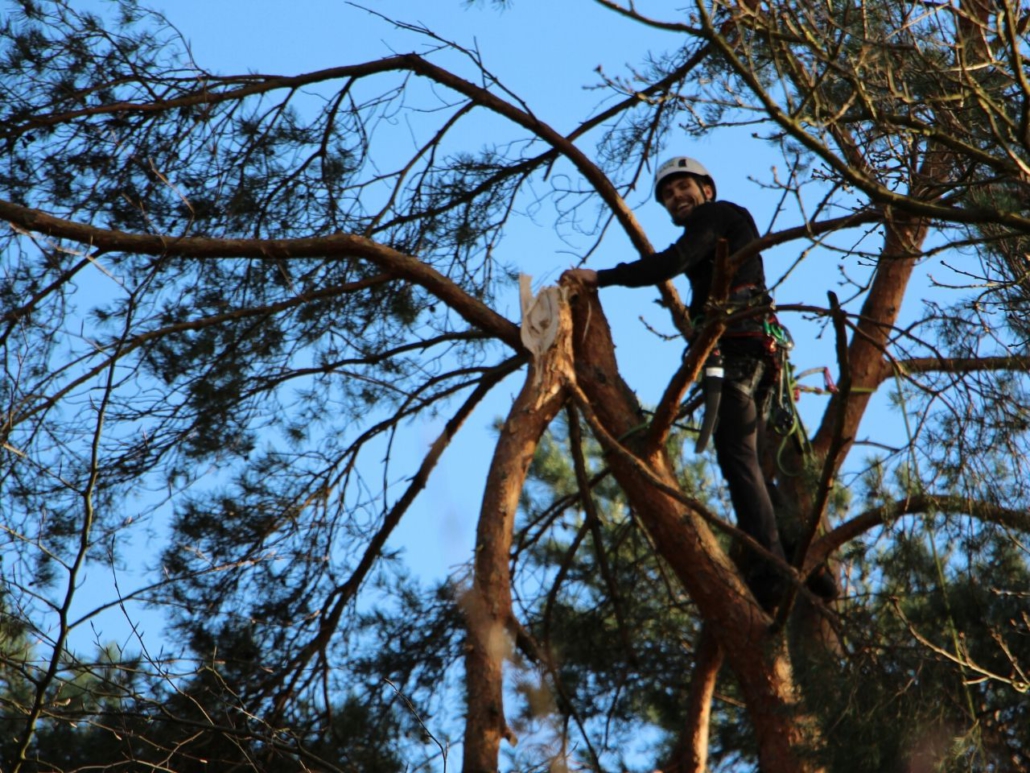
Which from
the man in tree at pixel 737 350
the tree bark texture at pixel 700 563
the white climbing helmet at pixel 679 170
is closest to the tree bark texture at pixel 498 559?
the tree bark texture at pixel 700 563

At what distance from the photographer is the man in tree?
14.1ft

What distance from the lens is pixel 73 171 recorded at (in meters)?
4.80

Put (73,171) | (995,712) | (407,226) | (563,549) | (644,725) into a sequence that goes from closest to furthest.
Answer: (995,712) < (73,171) < (407,226) < (644,725) < (563,549)

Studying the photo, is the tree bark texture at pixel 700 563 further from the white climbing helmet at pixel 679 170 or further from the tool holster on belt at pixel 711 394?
the white climbing helmet at pixel 679 170

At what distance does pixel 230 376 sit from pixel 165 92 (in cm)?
105

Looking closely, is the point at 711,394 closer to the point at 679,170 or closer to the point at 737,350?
the point at 737,350

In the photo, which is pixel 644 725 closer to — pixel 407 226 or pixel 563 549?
pixel 563 549

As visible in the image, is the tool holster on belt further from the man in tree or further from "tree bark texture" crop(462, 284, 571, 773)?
"tree bark texture" crop(462, 284, 571, 773)

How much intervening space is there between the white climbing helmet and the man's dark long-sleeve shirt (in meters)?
0.36

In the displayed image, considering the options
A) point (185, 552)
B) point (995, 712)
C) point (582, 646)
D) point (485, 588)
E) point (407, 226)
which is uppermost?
point (407, 226)

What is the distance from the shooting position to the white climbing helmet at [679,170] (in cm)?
479

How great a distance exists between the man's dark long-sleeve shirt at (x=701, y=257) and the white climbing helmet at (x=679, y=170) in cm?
36

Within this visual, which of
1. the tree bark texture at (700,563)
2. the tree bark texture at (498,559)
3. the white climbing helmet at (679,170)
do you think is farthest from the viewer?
the white climbing helmet at (679,170)

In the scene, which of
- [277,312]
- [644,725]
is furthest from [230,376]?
[644,725]
